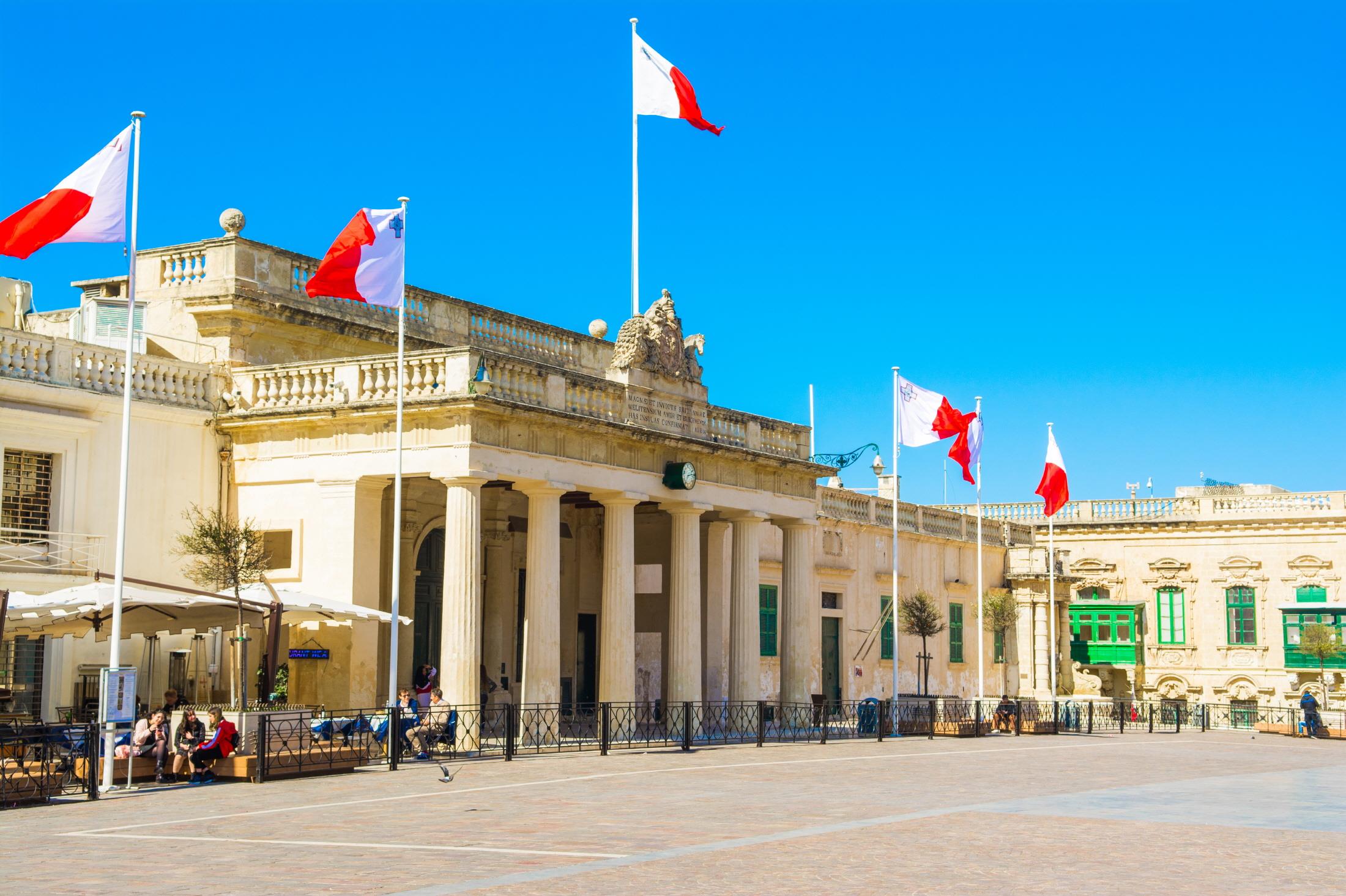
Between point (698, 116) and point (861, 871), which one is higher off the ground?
point (698, 116)

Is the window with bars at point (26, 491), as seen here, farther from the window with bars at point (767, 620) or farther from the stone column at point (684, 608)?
the window with bars at point (767, 620)

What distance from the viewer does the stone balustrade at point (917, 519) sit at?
42.1 meters

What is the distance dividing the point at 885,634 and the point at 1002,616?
18.9 feet

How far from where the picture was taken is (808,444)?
112 ft

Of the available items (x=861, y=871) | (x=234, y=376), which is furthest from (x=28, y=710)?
(x=861, y=871)

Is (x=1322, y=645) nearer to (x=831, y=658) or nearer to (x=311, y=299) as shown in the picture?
(x=831, y=658)

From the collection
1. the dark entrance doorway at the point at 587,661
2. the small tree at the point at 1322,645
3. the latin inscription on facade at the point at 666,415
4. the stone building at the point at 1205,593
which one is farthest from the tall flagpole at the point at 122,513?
the small tree at the point at 1322,645

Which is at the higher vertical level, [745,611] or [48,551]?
[48,551]

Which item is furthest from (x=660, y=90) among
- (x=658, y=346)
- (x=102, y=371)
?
(x=102, y=371)

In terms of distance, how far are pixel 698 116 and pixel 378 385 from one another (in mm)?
10420

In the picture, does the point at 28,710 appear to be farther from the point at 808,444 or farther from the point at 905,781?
the point at 808,444

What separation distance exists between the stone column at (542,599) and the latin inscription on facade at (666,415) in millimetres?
2658

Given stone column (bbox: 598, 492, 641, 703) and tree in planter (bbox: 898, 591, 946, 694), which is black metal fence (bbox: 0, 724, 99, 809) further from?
tree in planter (bbox: 898, 591, 946, 694)

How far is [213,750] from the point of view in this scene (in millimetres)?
19719
